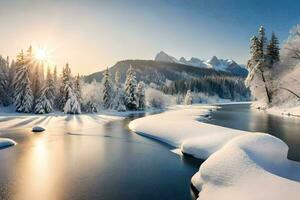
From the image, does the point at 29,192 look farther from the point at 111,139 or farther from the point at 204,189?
the point at 111,139

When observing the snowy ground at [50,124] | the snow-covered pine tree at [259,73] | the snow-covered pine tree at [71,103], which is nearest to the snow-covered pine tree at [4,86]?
the snow-covered pine tree at [71,103]

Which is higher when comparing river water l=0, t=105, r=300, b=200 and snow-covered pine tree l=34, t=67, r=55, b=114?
snow-covered pine tree l=34, t=67, r=55, b=114

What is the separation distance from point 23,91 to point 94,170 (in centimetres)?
4976

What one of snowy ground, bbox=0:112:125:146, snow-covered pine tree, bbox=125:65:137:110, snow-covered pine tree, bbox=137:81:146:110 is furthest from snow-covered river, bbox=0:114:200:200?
snow-covered pine tree, bbox=137:81:146:110

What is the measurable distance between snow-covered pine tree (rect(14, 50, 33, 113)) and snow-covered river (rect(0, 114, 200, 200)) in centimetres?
3547

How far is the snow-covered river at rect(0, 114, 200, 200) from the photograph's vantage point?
40.7 feet

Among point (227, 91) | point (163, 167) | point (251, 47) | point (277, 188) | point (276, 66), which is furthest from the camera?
point (227, 91)

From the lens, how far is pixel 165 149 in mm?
22359

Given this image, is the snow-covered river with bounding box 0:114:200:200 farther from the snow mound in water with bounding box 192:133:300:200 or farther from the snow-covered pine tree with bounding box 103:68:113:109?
the snow-covered pine tree with bounding box 103:68:113:109

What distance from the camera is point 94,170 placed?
52.3ft

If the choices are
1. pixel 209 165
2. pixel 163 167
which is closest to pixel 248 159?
pixel 209 165

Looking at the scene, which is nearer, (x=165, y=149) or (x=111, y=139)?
(x=165, y=149)

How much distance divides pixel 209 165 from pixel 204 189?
1466 millimetres

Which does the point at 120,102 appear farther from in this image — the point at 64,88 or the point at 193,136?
the point at 193,136
